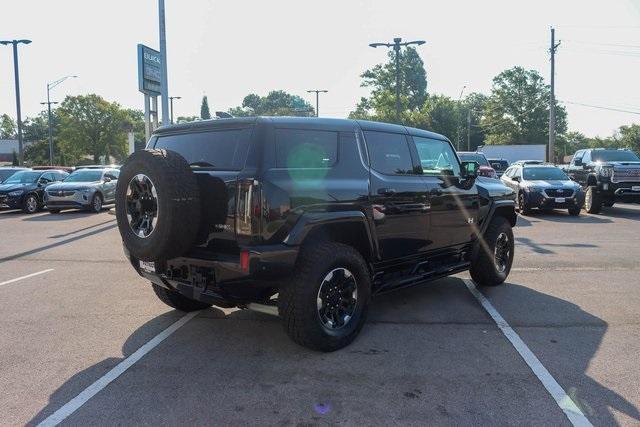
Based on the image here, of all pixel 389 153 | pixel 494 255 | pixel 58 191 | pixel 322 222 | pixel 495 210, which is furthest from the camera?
pixel 58 191

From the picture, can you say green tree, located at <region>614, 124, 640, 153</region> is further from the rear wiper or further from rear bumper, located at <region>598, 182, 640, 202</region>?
the rear wiper

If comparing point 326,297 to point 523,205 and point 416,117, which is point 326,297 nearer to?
point 523,205

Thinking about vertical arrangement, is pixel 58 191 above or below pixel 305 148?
below

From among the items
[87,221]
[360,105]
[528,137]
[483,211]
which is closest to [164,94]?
[87,221]

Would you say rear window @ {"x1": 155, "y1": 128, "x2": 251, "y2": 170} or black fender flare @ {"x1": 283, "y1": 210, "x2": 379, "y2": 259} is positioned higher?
rear window @ {"x1": 155, "y1": 128, "x2": 251, "y2": 170}

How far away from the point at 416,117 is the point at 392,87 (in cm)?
2933

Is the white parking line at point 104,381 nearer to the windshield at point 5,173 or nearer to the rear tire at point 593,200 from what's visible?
the rear tire at point 593,200

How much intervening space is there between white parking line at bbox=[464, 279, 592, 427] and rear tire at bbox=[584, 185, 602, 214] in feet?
39.2

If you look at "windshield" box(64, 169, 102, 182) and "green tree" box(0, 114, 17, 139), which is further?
"green tree" box(0, 114, 17, 139)

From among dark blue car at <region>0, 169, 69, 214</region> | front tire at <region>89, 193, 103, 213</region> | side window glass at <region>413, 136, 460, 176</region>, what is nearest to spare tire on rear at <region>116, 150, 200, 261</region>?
side window glass at <region>413, 136, 460, 176</region>

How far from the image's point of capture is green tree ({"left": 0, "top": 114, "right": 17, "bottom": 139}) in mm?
130000

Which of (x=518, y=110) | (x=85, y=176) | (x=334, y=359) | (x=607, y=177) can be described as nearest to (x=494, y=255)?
(x=334, y=359)

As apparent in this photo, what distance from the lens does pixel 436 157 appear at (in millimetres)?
5891

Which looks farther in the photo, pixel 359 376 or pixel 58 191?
pixel 58 191
